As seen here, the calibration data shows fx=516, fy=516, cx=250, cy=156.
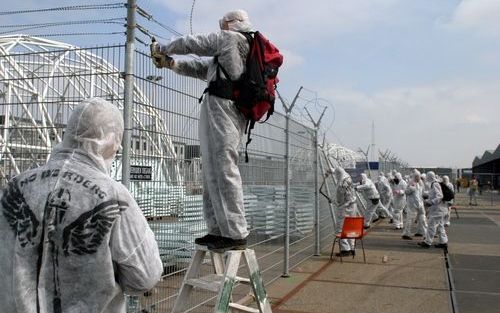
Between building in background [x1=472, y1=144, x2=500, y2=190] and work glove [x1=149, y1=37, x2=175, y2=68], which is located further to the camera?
building in background [x1=472, y1=144, x2=500, y2=190]

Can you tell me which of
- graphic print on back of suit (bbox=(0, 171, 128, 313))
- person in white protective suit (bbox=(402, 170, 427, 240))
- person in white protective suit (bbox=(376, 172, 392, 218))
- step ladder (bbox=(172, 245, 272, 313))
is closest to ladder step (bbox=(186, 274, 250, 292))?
step ladder (bbox=(172, 245, 272, 313))

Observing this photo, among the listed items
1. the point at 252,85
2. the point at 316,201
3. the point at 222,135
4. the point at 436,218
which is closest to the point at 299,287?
the point at 316,201

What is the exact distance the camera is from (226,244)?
3797mm

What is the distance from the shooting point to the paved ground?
23.5 ft

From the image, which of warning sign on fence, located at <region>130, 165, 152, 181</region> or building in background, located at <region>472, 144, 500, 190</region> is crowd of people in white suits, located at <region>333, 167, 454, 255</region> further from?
building in background, located at <region>472, 144, 500, 190</region>

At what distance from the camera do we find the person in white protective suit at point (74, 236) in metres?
2.14

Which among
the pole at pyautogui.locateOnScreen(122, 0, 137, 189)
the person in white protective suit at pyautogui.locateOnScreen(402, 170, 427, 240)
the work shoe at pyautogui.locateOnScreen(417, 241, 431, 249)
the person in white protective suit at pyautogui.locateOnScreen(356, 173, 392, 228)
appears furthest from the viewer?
the person in white protective suit at pyautogui.locateOnScreen(356, 173, 392, 228)

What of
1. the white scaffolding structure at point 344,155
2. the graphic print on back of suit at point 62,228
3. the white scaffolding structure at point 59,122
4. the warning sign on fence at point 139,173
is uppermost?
the white scaffolding structure at point 344,155

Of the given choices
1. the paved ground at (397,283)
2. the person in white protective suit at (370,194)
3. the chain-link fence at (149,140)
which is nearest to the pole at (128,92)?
the chain-link fence at (149,140)

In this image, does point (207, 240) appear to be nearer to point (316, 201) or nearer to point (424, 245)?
point (316, 201)

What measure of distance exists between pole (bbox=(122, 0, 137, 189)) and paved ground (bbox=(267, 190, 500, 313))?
11.8 ft

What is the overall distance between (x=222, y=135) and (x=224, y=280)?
1.04m

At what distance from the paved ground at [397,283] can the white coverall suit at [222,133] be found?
11.4ft

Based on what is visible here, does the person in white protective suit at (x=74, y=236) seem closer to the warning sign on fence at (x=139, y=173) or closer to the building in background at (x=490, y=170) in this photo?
the warning sign on fence at (x=139, y=173)
